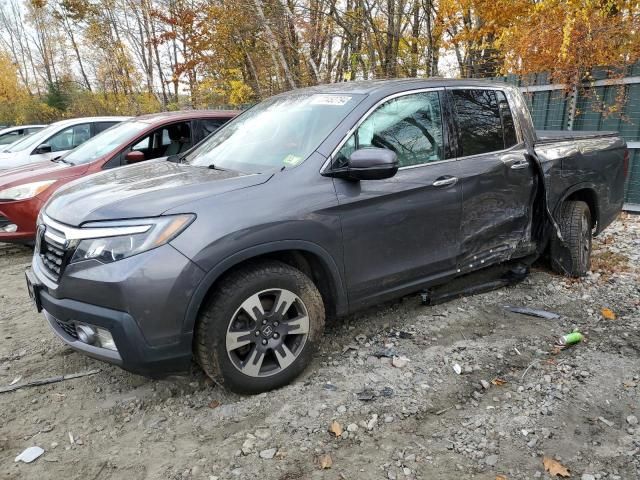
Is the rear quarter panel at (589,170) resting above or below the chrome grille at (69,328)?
above

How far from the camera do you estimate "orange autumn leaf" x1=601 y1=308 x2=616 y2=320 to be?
12.5 feet

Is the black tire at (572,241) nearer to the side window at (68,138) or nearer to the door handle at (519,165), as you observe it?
the door handle at (519,165)

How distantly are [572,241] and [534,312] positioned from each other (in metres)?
1.02

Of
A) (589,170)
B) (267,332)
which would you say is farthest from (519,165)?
(267,332)

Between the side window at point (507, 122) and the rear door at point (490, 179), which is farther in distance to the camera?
the side window at point (507, 122)

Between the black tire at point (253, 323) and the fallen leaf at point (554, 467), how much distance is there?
137cm

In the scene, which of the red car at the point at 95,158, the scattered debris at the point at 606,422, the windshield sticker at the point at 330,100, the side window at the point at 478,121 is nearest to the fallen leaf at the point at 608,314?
the scattered debris at the point at 606,422

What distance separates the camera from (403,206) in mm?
3186

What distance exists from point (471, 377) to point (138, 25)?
24877mm

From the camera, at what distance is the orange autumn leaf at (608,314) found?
380 centimetres

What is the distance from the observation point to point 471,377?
9.87 ft

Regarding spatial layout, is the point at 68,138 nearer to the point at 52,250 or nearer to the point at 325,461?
the point at 52,250

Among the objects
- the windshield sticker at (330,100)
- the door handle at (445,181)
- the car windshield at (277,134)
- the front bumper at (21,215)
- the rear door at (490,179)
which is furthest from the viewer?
the front bumper at (21,215)

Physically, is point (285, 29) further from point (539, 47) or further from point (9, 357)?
point (9, 357)
